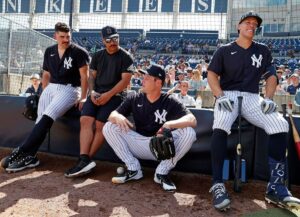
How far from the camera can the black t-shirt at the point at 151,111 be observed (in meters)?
3.68

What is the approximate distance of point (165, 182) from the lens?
140 inches

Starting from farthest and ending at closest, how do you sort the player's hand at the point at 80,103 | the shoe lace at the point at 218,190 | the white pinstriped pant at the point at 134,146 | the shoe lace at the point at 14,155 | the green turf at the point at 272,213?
the player's hand at the point at 80,103, the shoe lace at the point at 14,155, the white pinstriped pant at the point at 134,146, the shoe lace at the point at 218,190, the green turf at the point at 272,213

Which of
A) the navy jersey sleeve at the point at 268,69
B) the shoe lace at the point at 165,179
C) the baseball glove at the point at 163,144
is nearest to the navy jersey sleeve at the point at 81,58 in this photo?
the baseball glove at the point at 163,144

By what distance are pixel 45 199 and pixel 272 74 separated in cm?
247

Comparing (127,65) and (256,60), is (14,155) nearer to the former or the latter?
(127,65)

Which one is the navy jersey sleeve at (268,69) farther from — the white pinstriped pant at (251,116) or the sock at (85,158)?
the sock at (85,158)

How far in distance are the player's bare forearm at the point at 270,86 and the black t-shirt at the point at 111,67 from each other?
1.52 meters

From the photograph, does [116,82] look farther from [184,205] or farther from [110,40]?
[184,205]

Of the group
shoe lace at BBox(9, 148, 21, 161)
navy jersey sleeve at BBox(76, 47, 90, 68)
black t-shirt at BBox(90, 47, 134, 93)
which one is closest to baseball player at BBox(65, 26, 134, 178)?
black t-shirt at BBox(90, 47, 134, 93)

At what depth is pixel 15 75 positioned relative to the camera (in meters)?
9.90

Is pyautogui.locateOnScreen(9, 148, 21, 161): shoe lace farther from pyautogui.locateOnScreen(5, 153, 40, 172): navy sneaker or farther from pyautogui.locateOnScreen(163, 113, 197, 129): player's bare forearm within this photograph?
pyautogui.locateOnScreen(163, 113, 197, 129): player's bare forearm

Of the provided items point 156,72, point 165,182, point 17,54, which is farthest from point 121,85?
point 17,54

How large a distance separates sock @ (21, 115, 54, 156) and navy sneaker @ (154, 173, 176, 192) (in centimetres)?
140

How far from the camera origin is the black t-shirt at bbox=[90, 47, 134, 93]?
4.27 meters
